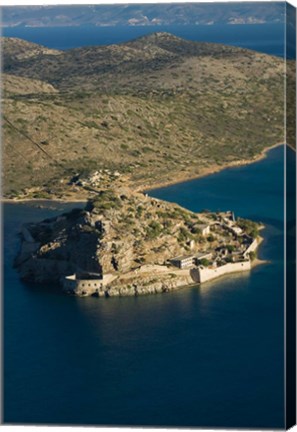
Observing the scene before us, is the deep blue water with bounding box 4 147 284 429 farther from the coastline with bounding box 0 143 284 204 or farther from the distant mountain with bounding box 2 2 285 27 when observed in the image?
the distant mountain with bounding box 2 2 285 27

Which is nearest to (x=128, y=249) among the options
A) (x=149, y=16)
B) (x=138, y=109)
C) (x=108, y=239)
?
(x=108, y=239)

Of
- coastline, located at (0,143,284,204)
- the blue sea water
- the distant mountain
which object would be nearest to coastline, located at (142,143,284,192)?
coastline, located at (0,143,284,204)

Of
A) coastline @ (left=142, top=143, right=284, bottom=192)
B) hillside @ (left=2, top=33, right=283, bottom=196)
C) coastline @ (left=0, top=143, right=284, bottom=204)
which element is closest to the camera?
coastline @ (left=0, top=143, right=284, bottom=204)

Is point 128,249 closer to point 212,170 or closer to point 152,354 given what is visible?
point 152,354

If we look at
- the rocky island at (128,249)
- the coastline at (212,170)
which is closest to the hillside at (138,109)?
the coastline at (212,170)

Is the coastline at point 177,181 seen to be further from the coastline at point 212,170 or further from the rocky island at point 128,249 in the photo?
the rocky island at point 128,249

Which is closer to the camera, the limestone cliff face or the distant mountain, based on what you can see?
the limestone cliff face
